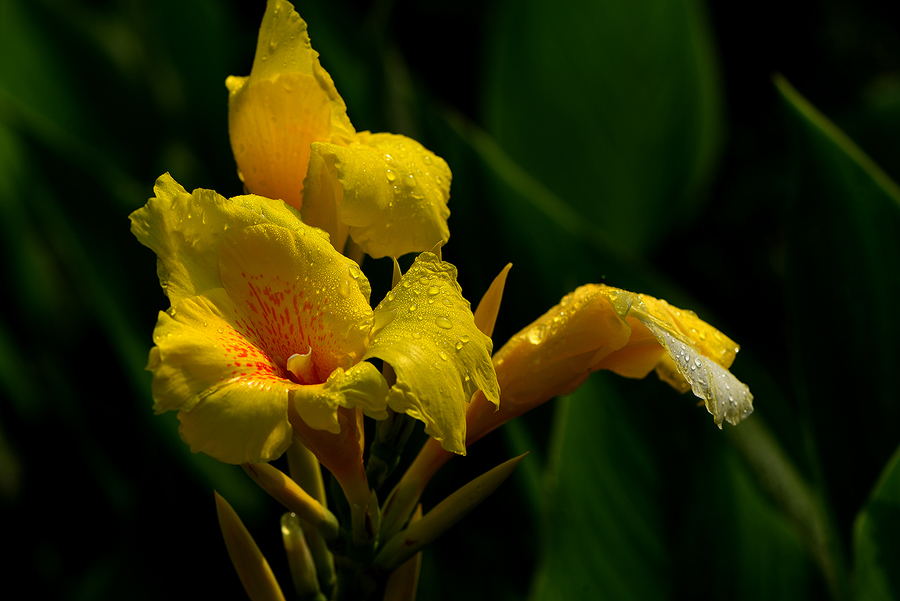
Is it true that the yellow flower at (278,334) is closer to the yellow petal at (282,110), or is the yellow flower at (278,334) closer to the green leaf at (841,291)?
the yellow petal at (282,110)

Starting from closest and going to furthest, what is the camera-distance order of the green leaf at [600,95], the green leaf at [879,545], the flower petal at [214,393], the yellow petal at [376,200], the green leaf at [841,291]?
the flower petal at [214,393]
the yellow petal at [376,200]
the green leaf at [879,545]
the green leaf at [841,291]
the green leaf at [600,95]

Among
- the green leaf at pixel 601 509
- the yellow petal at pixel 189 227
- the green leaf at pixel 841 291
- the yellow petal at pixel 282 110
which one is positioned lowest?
the green leaf at pixel 601 509

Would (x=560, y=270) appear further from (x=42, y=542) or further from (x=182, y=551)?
(x=42, y=542)

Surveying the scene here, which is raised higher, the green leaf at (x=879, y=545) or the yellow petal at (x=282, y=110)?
the yellow petal at (x=282, y=110)

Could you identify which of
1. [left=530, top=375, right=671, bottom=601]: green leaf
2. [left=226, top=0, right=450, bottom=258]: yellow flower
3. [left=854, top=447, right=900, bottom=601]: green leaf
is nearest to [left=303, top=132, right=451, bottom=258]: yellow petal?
[left=226, top=0, right=450, bottom=258]: yellow flower

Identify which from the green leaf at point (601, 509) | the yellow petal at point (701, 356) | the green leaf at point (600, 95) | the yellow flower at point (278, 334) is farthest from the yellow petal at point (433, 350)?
the green leaf at point (600, 95)

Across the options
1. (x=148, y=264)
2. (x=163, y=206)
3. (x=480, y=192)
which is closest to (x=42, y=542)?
(x=148, y=264)

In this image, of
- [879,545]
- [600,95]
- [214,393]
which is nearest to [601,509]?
[879,545]
